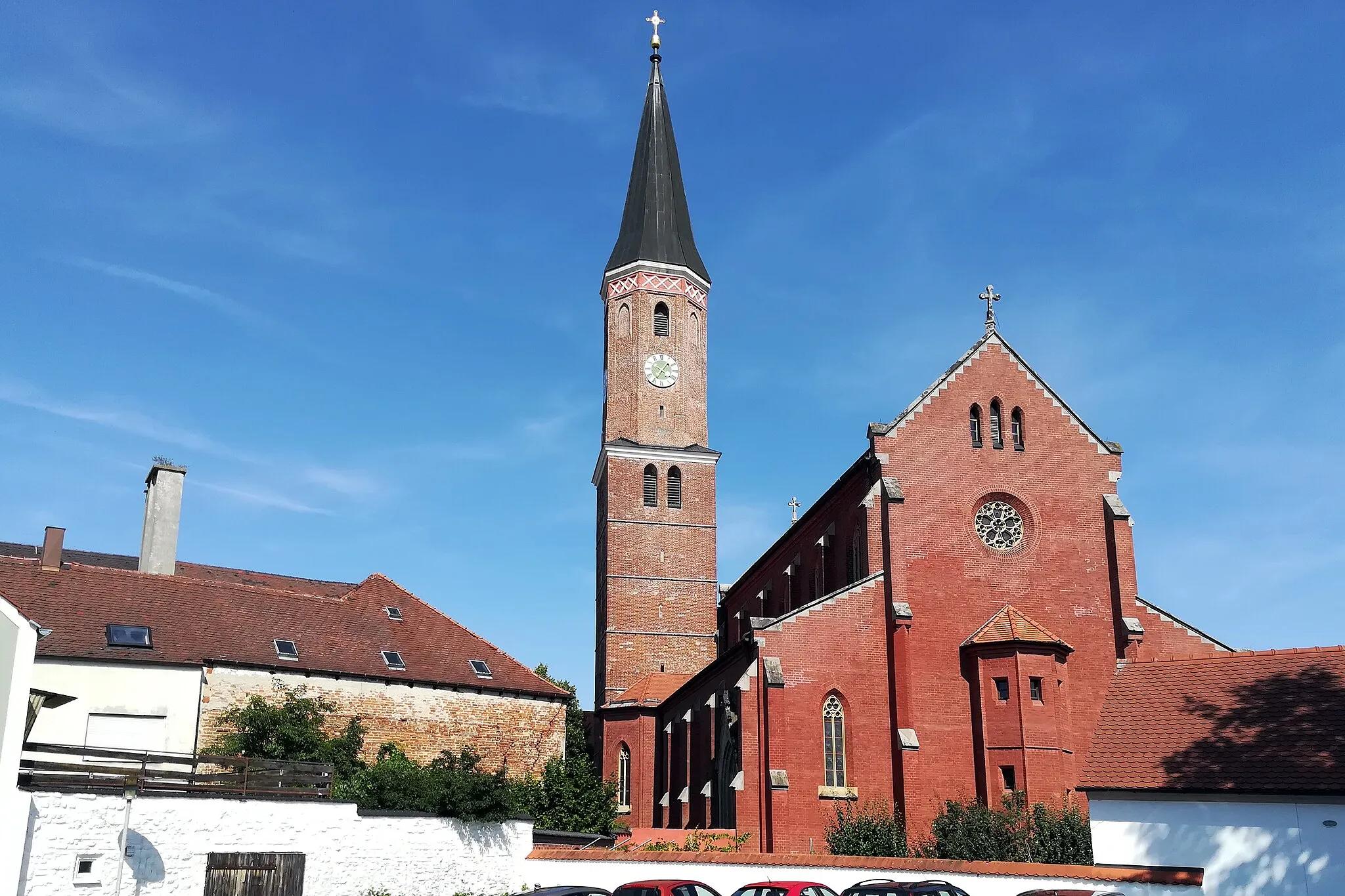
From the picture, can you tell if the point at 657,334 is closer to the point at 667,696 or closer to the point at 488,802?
the point at 667,696

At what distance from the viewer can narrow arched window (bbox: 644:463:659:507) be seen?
51562 millimetres

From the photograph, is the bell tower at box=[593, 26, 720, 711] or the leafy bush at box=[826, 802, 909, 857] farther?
the bell tower at box=[593, 26, 720, 711]

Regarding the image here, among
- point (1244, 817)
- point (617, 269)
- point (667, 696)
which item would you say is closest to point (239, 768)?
point (1244, 817)

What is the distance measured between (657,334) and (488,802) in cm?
3005

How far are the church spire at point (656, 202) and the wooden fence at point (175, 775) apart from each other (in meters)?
33.5

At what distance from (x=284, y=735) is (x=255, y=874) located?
8135 millimetres

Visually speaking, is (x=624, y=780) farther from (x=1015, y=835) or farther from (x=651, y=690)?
(x=1015, y=835)

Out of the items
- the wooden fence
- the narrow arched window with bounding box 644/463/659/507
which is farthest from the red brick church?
the wooden fence

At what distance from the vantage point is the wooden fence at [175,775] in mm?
20531

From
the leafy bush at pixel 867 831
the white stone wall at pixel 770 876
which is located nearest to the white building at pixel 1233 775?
the white stone wall at pixel 770 876

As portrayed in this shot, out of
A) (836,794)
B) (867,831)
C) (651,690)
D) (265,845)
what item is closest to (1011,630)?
(836,794)

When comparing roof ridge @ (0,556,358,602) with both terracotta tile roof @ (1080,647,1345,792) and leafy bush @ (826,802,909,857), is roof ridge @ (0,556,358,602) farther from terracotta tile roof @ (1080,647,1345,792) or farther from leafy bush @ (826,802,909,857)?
terracotta tile roof @ (1080,647,1345,792)

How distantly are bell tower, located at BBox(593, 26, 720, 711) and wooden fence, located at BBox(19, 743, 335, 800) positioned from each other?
25.2 meters

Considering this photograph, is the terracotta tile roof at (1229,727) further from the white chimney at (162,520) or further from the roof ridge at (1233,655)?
the white chimney at (162,520)
